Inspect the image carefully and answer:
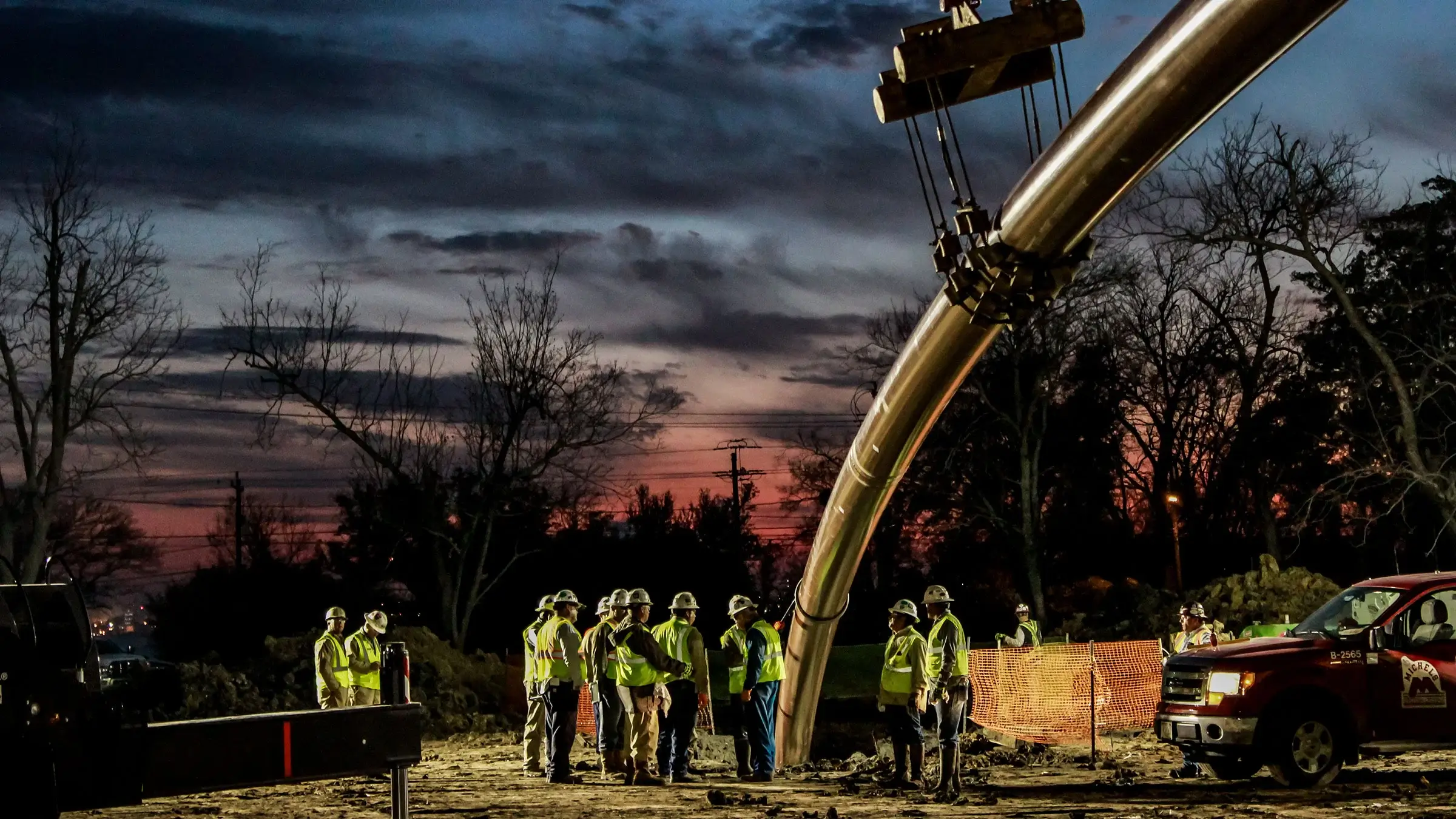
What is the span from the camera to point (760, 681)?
607 inches

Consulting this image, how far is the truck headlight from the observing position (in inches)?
516

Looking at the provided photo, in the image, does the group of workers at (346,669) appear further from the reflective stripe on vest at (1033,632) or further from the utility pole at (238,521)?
the utility pole at (238,521)

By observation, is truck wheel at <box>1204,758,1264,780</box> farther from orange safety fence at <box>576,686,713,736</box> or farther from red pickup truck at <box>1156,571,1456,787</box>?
orange safety fence at <box>576,686,713,736</box>

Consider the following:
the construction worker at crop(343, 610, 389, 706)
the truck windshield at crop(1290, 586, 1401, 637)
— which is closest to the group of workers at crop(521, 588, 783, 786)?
the construction worker at crop(343, 610, 389, 706)

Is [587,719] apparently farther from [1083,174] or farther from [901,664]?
[1083,174]

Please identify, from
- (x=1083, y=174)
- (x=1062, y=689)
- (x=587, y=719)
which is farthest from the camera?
(x=587, y=719)

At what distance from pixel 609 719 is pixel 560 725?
2.02 ft

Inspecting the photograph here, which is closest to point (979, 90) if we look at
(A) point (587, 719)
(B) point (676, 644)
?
(B) point (676, 644)

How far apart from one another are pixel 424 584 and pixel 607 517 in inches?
330

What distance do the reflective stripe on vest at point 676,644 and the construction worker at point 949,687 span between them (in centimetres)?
269

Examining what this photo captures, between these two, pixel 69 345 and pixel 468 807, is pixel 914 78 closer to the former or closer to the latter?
pixel 468 807

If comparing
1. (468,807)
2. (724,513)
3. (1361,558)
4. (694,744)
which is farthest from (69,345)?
(1361,558)

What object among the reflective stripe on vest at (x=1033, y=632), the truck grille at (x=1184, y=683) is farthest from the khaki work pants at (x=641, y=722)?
the reflective stripe on vest at (x=1033, y=632)

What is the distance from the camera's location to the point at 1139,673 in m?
20.3
